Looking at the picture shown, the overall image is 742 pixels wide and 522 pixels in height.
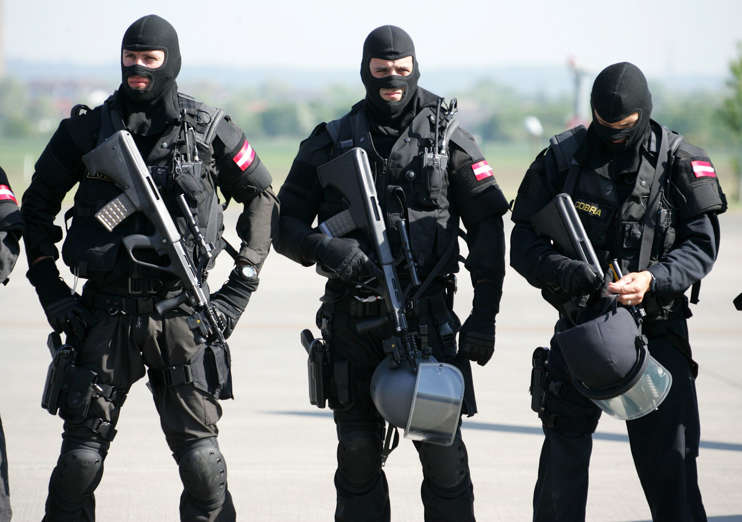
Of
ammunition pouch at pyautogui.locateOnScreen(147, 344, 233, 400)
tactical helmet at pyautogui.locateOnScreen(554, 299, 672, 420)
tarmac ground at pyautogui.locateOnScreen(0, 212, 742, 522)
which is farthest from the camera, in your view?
tarmac ground at pyautogui.locateOnScreen(0, 212, 742, 522)

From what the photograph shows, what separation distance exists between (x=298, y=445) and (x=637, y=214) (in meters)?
2.90

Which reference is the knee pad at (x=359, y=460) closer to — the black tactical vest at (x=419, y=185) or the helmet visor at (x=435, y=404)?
the helmet visor at (x=435, y=404)

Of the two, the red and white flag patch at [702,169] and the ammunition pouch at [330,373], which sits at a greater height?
the red and white flag patch at [702,169]

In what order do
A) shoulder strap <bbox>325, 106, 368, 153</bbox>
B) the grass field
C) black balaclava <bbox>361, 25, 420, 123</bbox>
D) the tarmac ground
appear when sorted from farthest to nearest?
the grass field < the tarmac ground < shoulder strap <bbox>325, 106, 368, 153</bbox> < black balaclava <bbox>361, 25, 420, 123</bbox>

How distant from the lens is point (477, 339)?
14.0 ft

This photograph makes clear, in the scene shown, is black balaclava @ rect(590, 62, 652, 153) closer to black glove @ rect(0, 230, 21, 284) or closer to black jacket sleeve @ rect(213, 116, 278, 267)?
black jacket sleeve @ rect(213, 116, 278, 267)

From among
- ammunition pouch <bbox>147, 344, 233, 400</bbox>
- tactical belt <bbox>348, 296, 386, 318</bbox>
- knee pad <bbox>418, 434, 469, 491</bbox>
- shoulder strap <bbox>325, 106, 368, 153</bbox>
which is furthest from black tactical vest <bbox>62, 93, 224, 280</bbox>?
knee pad <bbox>418, 434, 469, 491</bbox>

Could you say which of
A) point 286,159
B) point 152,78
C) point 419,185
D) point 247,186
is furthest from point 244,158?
point 286,159

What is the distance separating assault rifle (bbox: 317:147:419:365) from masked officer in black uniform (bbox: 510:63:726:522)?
50 centimetres

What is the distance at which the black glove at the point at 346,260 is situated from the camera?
421 cm

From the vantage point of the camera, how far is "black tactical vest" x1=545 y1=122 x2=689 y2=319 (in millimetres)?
4172

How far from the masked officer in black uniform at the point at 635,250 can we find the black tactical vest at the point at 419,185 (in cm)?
30

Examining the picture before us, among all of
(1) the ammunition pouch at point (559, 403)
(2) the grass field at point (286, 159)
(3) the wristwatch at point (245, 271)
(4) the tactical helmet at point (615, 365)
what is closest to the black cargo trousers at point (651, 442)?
(1) the ammunition pouch at point (559, 403)

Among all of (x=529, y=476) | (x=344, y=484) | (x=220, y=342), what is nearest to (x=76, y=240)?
(x=220, y=342)
